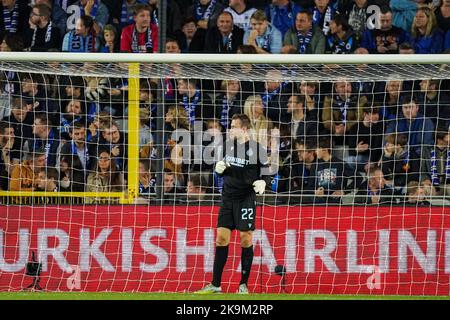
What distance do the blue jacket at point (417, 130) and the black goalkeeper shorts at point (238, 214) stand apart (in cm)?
248

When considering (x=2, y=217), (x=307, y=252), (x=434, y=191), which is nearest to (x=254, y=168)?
(x=307, y=252)

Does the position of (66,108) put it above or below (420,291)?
above

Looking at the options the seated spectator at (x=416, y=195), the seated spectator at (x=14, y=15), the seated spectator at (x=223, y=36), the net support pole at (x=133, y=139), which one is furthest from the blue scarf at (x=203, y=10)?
the seated spectator at (x=416, y=195)

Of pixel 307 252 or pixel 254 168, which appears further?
pixel 307 252

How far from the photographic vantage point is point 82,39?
1445 cm

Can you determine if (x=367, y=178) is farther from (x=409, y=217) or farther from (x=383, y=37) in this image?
(x=383, y=37)

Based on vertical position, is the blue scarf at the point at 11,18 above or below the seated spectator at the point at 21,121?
above

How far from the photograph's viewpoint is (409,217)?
12.9 metres

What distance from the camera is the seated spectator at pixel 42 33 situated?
47.6 feet

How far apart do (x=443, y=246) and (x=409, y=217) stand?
55cm

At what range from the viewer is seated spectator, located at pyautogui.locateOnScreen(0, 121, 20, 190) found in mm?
13320

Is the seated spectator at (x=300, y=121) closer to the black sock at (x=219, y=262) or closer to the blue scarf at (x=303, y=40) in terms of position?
the blue scarf at (x=303, y=40)

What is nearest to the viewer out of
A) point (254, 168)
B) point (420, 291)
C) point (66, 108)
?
point (254, 168)

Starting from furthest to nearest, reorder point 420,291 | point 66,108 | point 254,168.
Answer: point 66,108, point 420,291, point 254,168
